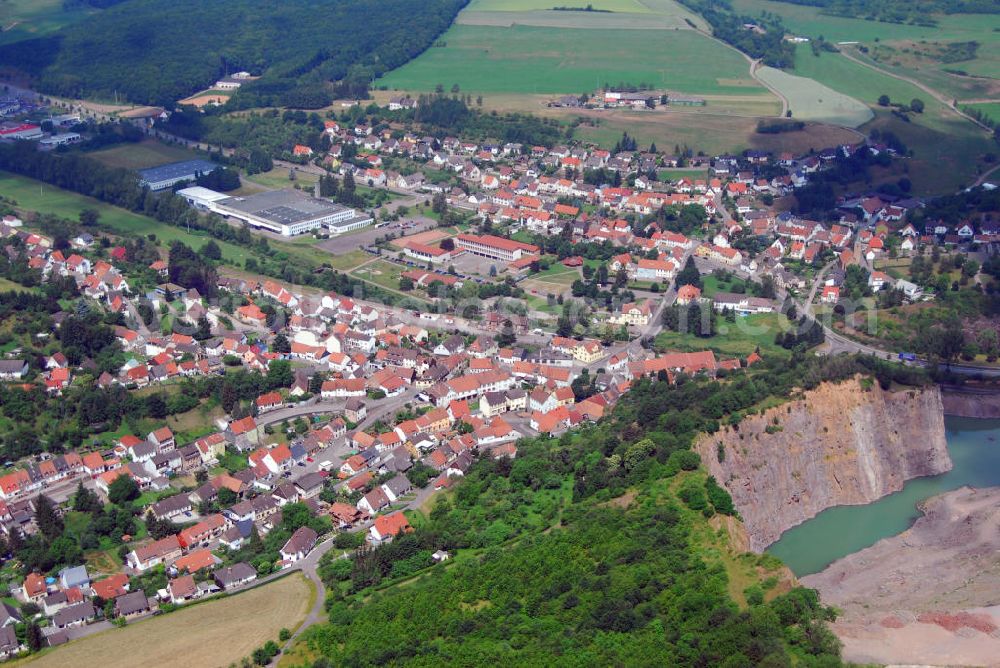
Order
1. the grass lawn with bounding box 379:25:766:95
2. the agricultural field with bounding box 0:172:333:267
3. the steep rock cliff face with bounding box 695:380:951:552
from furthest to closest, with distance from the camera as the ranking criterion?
the grass lawn with bounding box 379:25:766:95 < the agricultural field with bounding box 0:172:333:267 < the steep rock cliff face with bounding box 695:380:951:552

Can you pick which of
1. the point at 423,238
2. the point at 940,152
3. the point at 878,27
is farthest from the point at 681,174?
the point at 878,27

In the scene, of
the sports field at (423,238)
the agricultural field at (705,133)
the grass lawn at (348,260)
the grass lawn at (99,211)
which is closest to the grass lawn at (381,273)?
the grass lawn at (348,260)

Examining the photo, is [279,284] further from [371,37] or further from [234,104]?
[371,37]

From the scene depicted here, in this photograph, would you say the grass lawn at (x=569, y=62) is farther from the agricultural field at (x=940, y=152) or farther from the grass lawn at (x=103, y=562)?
the grass lawn at (x=103, y=562)

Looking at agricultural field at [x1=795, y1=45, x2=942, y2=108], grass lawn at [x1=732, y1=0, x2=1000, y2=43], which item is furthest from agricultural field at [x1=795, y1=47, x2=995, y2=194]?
grass lawn at [x1=732, y1=0, x2=1000, y2=43]

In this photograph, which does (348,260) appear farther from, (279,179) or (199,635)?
(199,635)

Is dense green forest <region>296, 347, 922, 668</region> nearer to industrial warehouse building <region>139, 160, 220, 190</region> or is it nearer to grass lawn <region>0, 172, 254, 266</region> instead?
grass lawn <region>0, 172, 254, 266</region>

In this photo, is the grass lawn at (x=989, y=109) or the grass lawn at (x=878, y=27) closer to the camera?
the grass lawn at (x=989, y=109)
